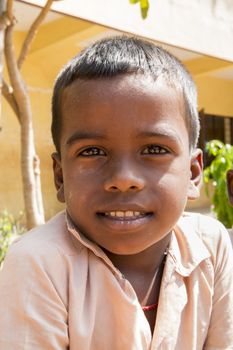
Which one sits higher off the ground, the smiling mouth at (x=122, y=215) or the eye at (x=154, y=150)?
the eye at (x=154, y=150)

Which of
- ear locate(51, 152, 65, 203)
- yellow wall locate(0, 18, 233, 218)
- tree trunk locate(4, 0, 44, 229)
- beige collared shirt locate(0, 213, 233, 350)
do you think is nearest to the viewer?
beige collared shirt locate(0, 213, 233, 350)

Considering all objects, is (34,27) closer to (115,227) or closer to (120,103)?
(120,103)

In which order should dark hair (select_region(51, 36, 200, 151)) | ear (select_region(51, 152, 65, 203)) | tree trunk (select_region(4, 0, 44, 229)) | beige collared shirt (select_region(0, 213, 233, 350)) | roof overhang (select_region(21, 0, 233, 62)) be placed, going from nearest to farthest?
beige collared shirt (select_region(0, 213, 233, 350)), dark hair (select_region(51, 36, 200, 151)), ear (select_region(51, 152, 65, 203)), tree trunk (select_region(4, 0, 44, 229)), roof overhang (select_region(21, 0, 233, 62))

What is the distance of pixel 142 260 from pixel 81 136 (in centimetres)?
35

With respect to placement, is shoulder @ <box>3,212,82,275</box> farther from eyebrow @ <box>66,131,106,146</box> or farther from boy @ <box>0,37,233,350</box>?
eyebrow @ <box>66,131,106,146</box>

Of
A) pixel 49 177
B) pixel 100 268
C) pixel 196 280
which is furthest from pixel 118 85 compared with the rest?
→ pixel 49 177

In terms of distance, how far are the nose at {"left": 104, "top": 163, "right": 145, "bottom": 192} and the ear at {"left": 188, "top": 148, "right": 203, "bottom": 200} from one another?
0.26 m

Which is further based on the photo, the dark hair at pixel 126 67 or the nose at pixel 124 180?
the dark hair at pixel 126 67

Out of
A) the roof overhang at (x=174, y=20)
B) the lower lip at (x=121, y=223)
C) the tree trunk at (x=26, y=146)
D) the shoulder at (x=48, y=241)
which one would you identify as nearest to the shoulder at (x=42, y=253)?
the shoulder at (x=48, y=241)

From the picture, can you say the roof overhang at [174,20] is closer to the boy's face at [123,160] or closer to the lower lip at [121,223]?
the boy's face at [123,160]

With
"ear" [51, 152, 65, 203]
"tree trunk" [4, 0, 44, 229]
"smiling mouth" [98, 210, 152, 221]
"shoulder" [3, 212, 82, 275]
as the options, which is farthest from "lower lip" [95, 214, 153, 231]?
"tree trunk" [4, 0, 44, 229]

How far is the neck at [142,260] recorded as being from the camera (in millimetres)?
1356

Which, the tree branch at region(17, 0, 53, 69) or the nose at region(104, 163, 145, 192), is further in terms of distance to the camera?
the tree branch at region(17, 0, 53, 69)

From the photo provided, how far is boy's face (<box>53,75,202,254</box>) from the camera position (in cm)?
120
